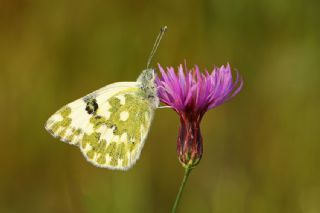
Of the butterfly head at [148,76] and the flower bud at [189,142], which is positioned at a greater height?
the butterfly head at [148,76]

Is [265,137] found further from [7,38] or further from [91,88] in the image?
[7,38]

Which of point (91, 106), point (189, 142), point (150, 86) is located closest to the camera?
point (189, 142)

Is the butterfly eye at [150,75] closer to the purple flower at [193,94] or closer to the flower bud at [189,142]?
the purple flower at [193,94]

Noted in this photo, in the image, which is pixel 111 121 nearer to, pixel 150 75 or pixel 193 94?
pixel 150 75

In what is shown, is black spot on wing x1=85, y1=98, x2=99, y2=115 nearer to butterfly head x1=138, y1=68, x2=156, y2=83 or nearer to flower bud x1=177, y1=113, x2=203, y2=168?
butterfly head x1=138, y1=68, x2=156, y2=83

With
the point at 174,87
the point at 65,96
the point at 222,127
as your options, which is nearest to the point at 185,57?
the point at 222,127

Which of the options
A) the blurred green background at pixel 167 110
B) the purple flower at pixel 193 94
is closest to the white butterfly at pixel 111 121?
the purple flower at pixel 193 94

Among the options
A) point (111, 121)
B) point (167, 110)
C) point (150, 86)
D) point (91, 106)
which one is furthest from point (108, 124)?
point (167, 110)
